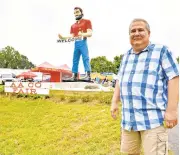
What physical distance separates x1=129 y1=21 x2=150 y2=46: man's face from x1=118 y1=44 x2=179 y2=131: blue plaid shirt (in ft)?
0.19

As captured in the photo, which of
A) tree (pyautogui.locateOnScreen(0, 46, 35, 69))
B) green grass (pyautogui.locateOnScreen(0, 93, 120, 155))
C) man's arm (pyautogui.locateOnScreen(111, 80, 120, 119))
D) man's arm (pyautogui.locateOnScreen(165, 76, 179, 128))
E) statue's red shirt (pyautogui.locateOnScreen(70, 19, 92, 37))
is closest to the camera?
man's arm (pyautogui.locateOnScreen(165, 76, 179, 128))

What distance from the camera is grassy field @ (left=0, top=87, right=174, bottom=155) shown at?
4.50 m

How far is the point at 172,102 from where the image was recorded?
2.17m

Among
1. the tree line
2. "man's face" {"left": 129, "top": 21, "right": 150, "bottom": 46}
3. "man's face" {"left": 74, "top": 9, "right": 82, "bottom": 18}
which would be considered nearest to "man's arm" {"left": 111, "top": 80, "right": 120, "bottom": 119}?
"man's face" {"left": 129, "top": 21, "right": 150, "bottom": 46}

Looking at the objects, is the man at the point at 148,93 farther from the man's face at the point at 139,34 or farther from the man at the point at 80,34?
the man at the point at 80,34

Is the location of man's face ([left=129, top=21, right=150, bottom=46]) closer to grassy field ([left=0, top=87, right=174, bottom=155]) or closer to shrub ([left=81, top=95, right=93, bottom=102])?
grassy field ([left=0, top=87, right=174, bottom=155])

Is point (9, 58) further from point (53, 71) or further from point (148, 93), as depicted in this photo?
point (148, 93)

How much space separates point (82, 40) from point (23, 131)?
741cm

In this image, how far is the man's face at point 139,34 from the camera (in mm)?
2316

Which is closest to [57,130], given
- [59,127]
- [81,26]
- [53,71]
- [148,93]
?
[59,127]

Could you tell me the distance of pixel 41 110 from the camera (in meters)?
7.92

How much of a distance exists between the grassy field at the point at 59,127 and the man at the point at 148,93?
1934 mm

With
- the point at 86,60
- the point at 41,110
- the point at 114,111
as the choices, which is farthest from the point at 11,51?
the point at 114,111

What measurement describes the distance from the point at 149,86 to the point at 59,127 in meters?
4.02
